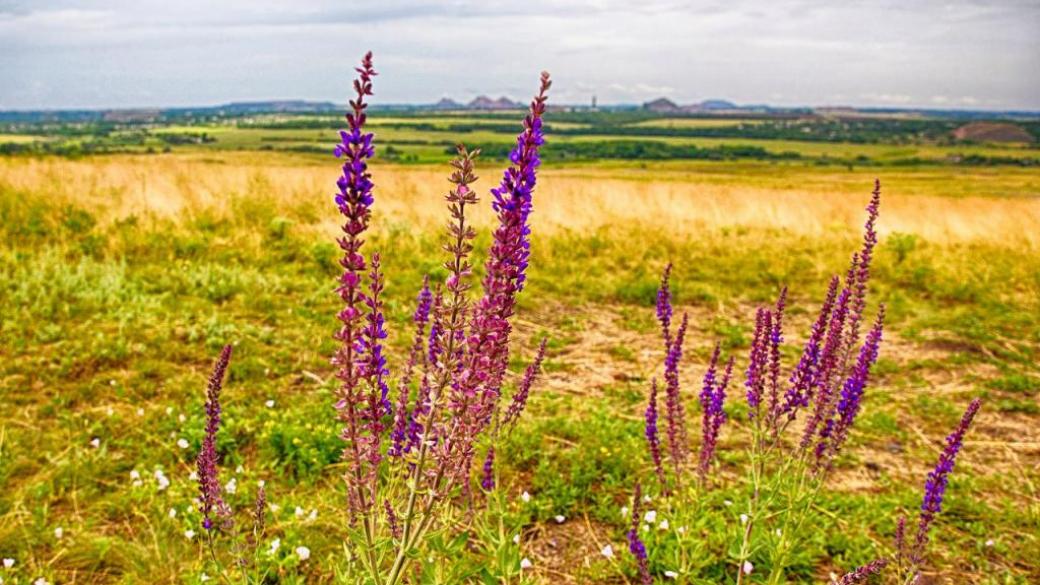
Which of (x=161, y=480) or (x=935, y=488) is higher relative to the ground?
(x=935, y=488)

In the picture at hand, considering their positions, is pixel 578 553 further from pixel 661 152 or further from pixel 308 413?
pixel 661 152

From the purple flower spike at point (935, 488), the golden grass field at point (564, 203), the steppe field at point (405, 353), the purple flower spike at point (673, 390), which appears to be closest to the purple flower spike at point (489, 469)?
the steppe field at point (405, 353)

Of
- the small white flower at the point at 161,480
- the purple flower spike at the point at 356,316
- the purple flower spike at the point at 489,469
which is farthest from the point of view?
the small white flower at the point at 161,480

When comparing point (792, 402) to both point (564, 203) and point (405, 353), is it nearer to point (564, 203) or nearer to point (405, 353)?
point (405, 353)

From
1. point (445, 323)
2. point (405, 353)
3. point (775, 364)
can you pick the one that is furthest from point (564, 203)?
point (445, 323)

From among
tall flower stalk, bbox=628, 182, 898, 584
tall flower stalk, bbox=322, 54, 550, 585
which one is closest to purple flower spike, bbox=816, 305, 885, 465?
tall flower stalk, bbox=628, 182, 898, 584

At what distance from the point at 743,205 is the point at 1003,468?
13254mm

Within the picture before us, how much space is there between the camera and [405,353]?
7742mm

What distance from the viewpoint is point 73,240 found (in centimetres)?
1038

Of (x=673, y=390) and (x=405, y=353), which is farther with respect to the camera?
(x=405, y=353)

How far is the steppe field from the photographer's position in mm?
4328

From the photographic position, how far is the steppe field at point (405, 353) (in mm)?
4328

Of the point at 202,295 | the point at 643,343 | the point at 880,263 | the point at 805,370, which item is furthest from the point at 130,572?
the point at 880,263

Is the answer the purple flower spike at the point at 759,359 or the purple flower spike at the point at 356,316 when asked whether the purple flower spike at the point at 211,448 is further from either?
the purple flower spike at the point at 759,359
